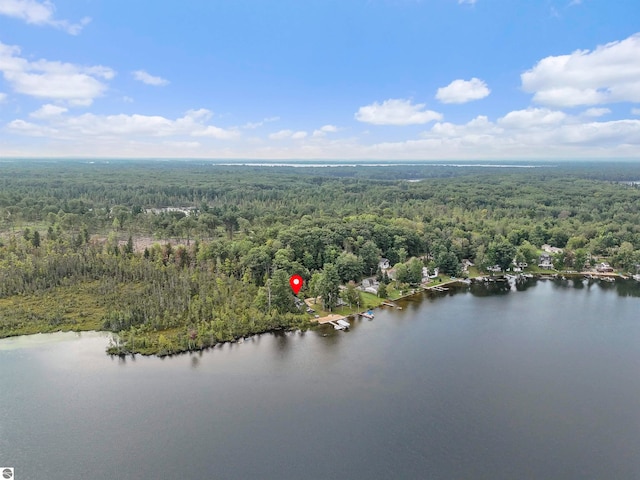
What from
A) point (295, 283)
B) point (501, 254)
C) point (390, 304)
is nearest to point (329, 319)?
point (295, 283)

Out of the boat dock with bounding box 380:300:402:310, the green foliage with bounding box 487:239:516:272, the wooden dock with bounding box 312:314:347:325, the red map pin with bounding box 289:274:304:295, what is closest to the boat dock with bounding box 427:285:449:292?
the boat dock with bounding box 380:300:402:310

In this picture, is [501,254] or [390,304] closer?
[390,304]

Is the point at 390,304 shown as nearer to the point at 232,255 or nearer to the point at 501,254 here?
the point at 232,255

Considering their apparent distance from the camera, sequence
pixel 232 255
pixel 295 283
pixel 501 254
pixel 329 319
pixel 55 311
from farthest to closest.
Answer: pixel 501 254, pixel 232 255, pixel 295 283, pixel 329 319, pixel 55 311

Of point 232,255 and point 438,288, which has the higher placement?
point 232,255

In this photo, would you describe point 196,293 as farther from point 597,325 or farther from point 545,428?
point 597,325

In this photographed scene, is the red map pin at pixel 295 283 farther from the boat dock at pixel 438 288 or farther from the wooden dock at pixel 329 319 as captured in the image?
the boat dock at pixel 438 288

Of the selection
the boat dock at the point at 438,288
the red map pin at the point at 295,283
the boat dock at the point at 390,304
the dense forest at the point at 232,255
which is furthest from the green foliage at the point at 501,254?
the red map pin at the point at 295,283

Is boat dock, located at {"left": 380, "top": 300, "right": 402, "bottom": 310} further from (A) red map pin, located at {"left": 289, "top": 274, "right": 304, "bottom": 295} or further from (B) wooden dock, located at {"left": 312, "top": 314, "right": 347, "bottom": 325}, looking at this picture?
(A) red map pin, located at {"left": 289, "top": 274, "right": 304, "bottom": 295}

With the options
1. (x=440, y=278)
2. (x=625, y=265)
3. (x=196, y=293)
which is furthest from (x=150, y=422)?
(x=625, y=265)
